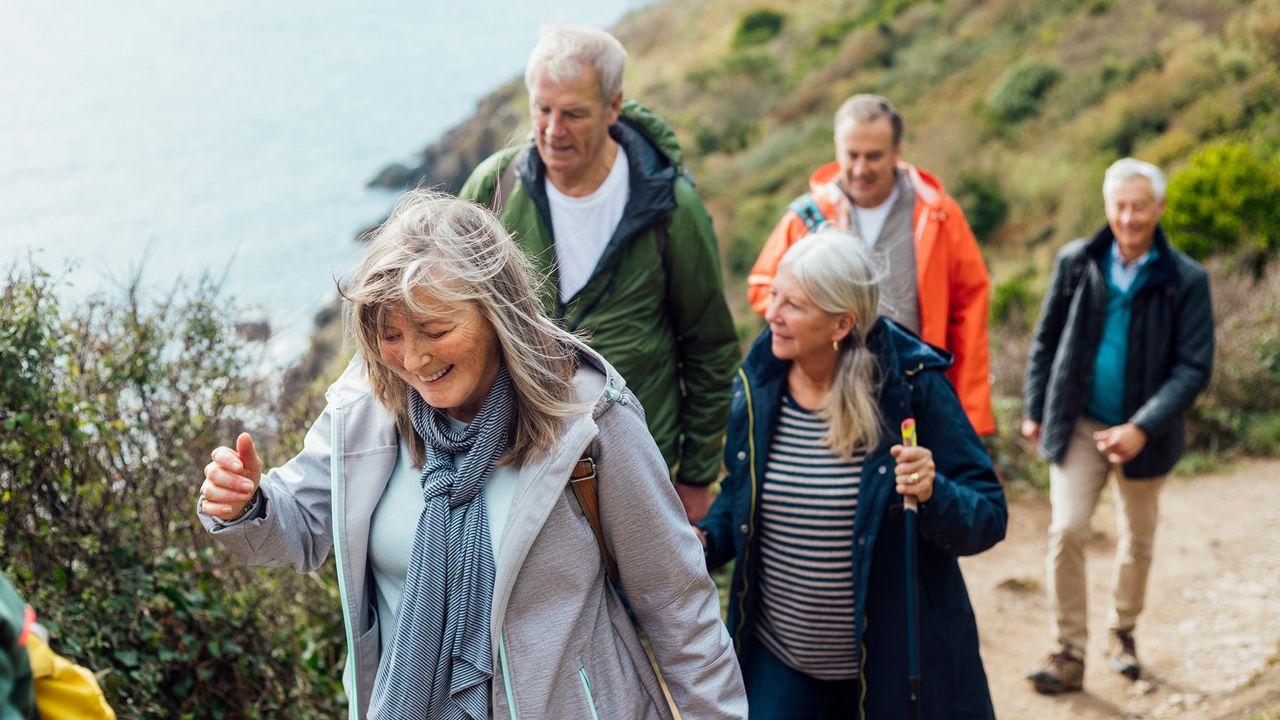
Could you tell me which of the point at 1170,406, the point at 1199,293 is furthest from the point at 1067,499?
the point at 1199,293

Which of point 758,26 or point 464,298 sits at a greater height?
point 758,26

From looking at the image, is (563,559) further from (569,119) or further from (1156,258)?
(1156,258)

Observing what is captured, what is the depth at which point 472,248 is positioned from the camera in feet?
7.28

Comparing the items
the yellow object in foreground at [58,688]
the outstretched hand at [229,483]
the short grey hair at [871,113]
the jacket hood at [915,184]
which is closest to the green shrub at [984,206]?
the jacket hood at [915,184]

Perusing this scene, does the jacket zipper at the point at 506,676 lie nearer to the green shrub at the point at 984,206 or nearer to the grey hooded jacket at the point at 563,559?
the grey hooded jacket at the point at 563,559

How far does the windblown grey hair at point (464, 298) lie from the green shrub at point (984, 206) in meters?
19.6

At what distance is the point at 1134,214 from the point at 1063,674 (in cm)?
199

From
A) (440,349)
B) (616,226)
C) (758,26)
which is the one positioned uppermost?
(758,26)

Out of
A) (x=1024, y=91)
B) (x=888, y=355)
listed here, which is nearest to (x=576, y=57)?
(x=888, y=355)

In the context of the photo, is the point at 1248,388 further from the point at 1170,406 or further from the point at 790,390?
the point at 790,390

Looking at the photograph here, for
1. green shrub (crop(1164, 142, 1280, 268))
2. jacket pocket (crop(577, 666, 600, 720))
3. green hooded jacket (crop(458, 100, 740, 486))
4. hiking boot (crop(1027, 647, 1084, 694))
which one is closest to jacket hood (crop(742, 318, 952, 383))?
green hooded jacket (crop(458, 100, 740, 486))

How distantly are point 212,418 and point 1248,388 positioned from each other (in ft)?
25.0

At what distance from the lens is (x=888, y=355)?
3137mm

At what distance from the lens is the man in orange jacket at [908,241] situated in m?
4.44
